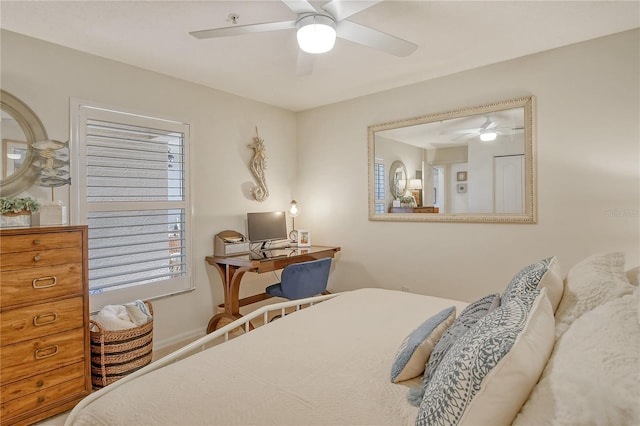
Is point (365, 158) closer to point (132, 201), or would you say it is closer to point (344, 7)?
point (344, 7)

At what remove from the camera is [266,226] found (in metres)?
3.74

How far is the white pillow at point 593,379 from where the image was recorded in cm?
61

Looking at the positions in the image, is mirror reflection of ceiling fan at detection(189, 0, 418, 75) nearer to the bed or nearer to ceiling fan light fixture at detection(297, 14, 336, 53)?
ceiling fan light fixture at detection(297, 14, 336, 53)

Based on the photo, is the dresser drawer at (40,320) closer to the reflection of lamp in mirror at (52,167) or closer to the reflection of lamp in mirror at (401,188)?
the reflection of lamp in mirror at (52,167)

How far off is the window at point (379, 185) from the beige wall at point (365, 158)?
0.17 m

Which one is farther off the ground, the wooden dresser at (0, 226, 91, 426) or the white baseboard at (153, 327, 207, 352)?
the wooden dresser at (0, 226, 91, 426)

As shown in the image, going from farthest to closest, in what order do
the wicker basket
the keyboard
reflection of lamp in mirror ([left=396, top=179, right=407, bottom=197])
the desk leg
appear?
reflection of lamp in mirror ([left=396, top=179, right=407, bottom=197]) < the keyboard < the desk leg < the wicker basket

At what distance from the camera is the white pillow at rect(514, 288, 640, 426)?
608 millimetres

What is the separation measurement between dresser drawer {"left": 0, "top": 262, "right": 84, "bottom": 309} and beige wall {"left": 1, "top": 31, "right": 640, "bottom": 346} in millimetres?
695

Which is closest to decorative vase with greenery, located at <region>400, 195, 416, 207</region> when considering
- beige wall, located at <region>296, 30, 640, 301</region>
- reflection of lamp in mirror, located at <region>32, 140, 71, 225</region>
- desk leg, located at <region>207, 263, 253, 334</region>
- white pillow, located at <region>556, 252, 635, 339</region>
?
beige wall, located at <region>296, 30, 640, 301</region>

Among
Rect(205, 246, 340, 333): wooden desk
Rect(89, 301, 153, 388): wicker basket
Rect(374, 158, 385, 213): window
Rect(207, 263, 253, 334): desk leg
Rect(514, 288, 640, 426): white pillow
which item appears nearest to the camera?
Rect(514, 288, 640, 426): white pillow

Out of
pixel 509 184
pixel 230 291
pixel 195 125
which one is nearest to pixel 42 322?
pixel 230 291

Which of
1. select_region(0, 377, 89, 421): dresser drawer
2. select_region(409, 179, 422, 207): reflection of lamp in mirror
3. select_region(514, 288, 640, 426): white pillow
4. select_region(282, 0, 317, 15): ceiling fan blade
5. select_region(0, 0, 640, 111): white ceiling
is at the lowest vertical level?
select_region(0, 377, 89, 421): dresser drawer

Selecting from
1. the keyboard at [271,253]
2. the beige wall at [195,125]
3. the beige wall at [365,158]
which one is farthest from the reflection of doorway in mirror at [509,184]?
the beige wall at [195,125]
